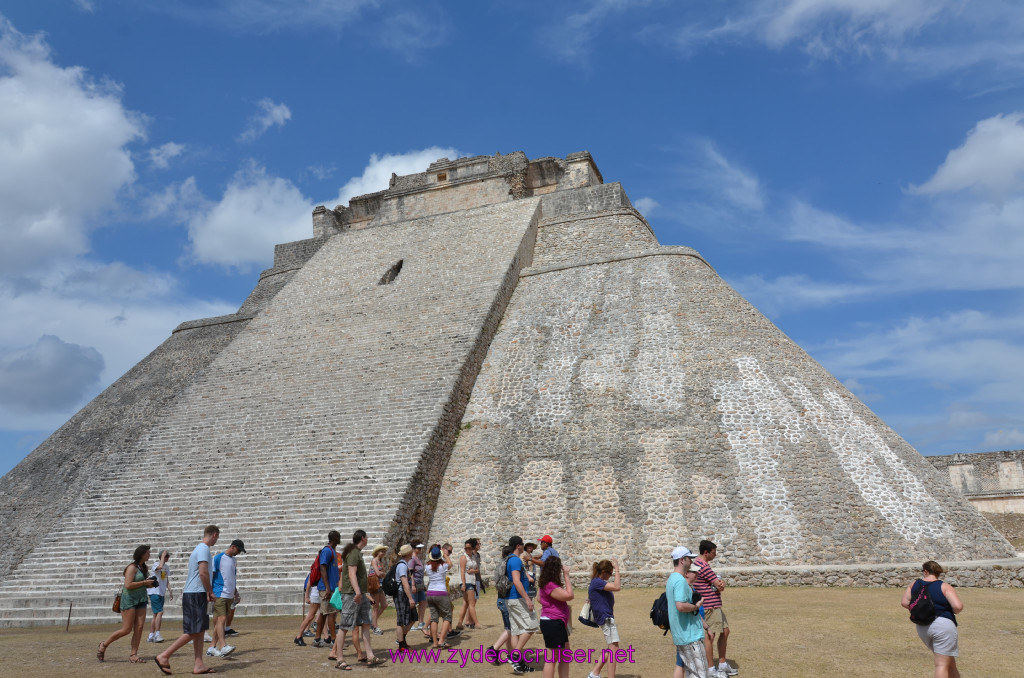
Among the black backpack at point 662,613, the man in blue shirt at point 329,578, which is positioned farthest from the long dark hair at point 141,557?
the black backpack at point 662,613

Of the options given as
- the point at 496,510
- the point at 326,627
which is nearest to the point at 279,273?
the point at 496,510

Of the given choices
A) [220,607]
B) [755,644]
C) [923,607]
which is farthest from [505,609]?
[923,607]

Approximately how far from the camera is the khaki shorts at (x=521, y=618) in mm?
6125

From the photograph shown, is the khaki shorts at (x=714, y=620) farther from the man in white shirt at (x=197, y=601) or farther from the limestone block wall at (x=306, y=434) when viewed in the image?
the limestone block wall at (x=306, y=434)

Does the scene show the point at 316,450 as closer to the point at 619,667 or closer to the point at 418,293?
the point at 418,293

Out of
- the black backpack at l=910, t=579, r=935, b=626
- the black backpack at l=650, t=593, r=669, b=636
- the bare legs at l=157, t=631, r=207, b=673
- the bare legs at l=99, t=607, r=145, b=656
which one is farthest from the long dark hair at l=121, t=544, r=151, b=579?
the black backpack at l=910, t=579, r=935, b=626

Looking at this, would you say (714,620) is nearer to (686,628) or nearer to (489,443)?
(686,628)

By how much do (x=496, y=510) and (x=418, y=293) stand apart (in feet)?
23.1

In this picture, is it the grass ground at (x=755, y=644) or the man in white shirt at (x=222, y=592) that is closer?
the grass ground at (x=755, y=644)

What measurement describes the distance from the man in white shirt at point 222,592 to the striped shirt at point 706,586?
13.8 feet

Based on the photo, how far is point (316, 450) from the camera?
12.7 metres

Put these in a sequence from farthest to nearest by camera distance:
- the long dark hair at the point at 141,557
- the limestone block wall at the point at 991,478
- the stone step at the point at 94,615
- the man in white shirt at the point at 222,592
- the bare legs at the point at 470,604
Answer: the limestone block wall at the point at 991,478, the stone step at the point at 94,615, the bare legs at the point at 470,604, the man in white shirt at the point at 222,592, the long dark hair at the point at 141,557

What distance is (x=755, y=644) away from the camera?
712cm

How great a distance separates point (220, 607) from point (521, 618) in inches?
124
